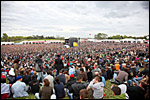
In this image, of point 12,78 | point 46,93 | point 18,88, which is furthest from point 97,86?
point 12,78

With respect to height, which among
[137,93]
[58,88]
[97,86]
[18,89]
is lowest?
[18,89]

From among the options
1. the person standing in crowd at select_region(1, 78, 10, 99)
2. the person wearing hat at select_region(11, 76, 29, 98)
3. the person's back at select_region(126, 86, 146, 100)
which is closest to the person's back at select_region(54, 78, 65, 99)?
the person wearing hat at select_region(11, 76, 29, 98)

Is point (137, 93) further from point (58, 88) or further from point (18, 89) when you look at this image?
point (18, 89)

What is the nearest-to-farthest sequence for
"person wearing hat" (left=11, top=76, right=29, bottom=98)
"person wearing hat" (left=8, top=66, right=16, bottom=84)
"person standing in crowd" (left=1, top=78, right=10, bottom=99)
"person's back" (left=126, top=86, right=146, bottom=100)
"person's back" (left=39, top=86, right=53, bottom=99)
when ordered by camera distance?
"person's back" (left=126, top=86, right=146, bottom=100) → "person's back" (left=39, top=86, right=53, bottom=99) → "person standing in crowd" (left=1, top=78, right=10, bottom=99) → "person wearing hat" (left=11, top=76, right=29, bottom=98) → "person wearing hat" (left=8, top=66, right=16, bottom=84)

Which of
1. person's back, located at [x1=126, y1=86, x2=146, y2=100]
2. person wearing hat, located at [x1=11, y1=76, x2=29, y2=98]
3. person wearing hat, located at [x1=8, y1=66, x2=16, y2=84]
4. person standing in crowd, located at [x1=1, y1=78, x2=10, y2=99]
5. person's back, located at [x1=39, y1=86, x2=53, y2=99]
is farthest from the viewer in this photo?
person wearing hat, located at [x1=8, y1=66, x2=16, y2=84]

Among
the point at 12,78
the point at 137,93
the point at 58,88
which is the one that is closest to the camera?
the point at 137,93

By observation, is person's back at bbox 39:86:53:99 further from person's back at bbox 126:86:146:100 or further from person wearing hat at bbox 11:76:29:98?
person's back at bbox 126:86:146:100

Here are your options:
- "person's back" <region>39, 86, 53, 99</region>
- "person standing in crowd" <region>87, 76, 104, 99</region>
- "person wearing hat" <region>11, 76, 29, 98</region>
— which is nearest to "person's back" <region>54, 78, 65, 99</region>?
"person's back" <region>39, 86, 53, 99</region>

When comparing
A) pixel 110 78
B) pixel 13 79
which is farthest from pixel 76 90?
pixel 110 78

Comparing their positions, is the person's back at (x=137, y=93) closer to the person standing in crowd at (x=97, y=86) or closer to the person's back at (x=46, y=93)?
the person standing in crowd at (x=97, y=86)

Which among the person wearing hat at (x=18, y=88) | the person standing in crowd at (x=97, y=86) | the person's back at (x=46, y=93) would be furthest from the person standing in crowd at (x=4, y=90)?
the person standing in crowd at (x=97, y=86)

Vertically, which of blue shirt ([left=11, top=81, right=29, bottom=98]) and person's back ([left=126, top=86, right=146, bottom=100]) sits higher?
person's back ([left=126, top=86, right=146, bottom=100])

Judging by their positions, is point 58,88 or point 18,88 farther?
point 18,88

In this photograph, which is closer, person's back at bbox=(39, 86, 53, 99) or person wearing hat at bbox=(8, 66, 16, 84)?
person's back at bbox=(39, 86, 53, 99)
